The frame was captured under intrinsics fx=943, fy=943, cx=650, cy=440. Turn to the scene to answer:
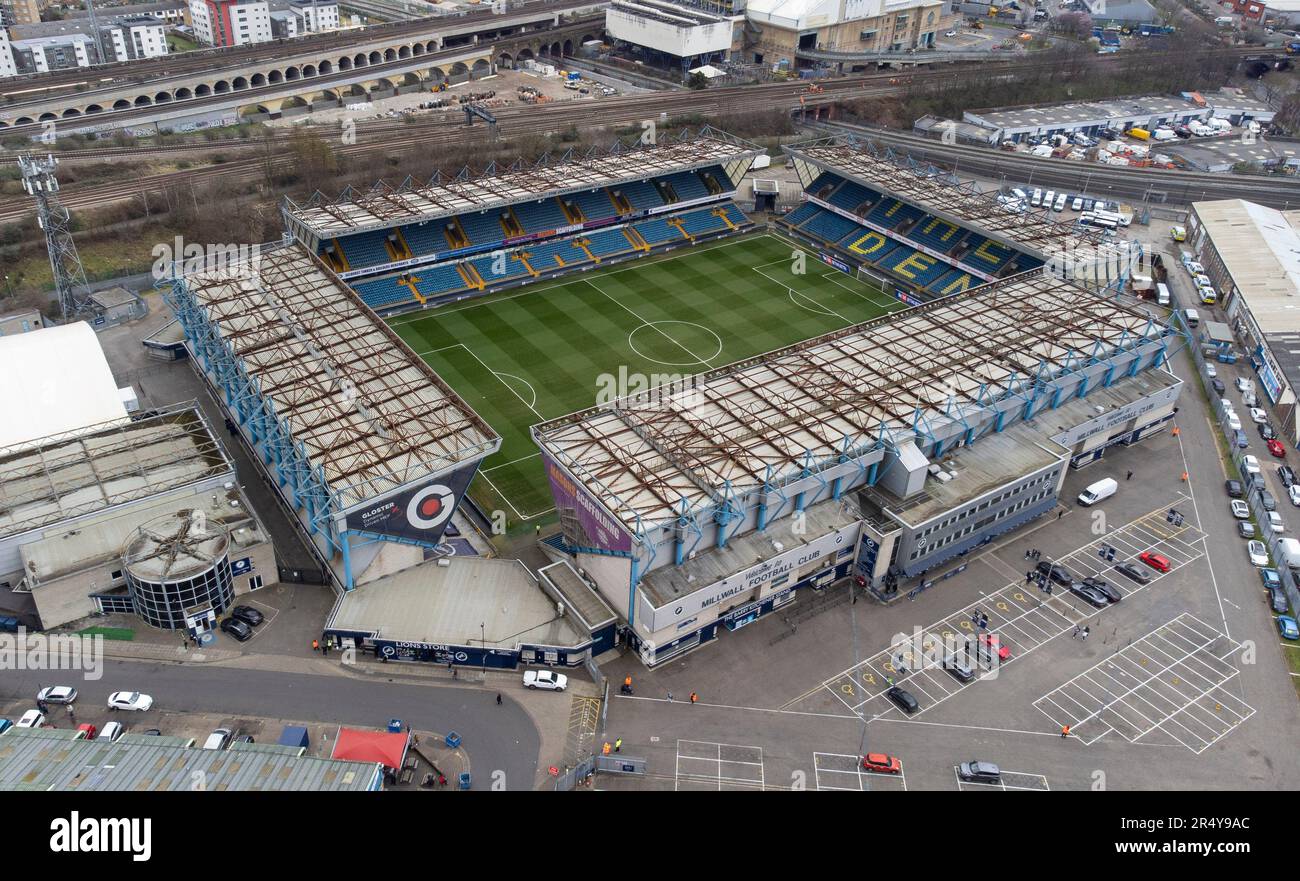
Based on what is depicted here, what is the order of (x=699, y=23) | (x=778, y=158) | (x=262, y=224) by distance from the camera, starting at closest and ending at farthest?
(x=262, y=224)
(x=778, y=158)
(x=699, y=23)

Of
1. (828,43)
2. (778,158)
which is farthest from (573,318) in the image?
(828,43)

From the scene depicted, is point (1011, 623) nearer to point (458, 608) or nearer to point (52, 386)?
point (458, 608)

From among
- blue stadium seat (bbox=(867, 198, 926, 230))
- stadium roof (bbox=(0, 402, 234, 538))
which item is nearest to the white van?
blue stadium seat (bbox=(867, 198, 926, 230))

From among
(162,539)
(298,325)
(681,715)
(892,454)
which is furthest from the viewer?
(298,325)

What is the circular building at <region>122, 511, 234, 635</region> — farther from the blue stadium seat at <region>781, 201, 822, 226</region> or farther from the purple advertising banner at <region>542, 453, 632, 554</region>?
the blue stadium seat at <region>781, 201, 822, 226</region>

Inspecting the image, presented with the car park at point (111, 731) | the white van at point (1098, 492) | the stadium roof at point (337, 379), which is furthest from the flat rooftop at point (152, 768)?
the white van at point (1098, 492)

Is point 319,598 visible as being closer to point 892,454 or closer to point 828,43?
point 892,454

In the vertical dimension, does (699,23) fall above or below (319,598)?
above
